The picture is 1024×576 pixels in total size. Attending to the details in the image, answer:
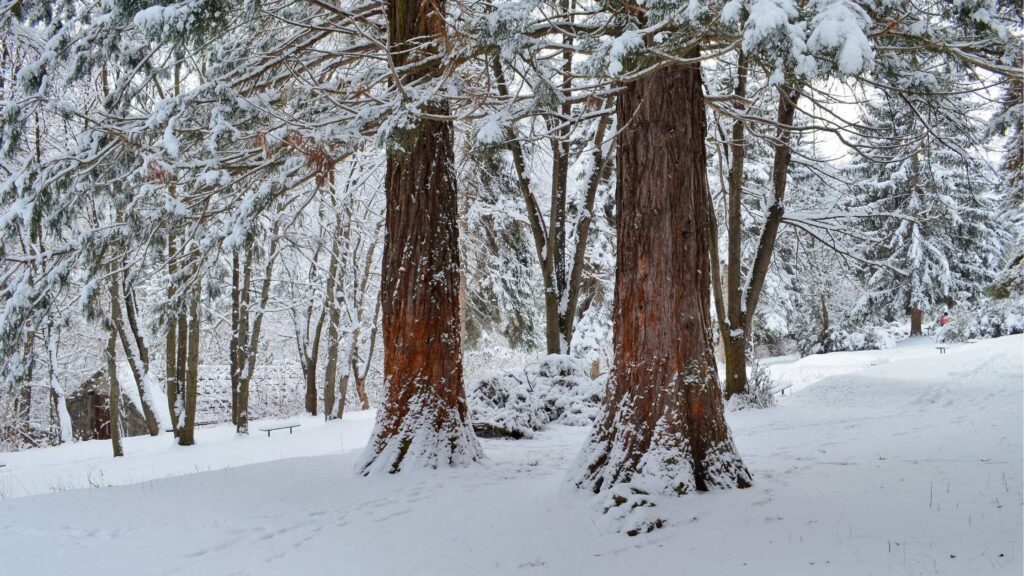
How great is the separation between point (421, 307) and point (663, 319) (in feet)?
7.68

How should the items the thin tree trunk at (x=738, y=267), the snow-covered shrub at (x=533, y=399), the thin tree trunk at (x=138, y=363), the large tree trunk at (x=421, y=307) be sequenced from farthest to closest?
1. the thin tree trunk at (x=138, y=363)
2. the thin tree trunk at (x=738, y=267)
3. the snow-covered shrub at (x=533, y=399)
4. the large tree trunk at (x=421, y=307)

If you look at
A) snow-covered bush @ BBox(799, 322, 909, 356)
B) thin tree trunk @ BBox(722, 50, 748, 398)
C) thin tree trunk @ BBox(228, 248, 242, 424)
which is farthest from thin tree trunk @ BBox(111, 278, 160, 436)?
snow-covered bush @ BBox(799, 322, 909, 356)

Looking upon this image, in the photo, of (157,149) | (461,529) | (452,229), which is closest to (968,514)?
(461,529)

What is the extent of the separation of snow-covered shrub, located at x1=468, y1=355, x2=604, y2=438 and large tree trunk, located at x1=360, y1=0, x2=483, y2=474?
81.9 inches

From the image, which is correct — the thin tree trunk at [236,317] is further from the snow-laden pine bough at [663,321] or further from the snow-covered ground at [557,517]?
the snow-laden pine bough at [663,321]

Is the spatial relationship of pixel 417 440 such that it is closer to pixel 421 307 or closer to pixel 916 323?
pixel 421 307

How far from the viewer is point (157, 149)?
5664 millimetres

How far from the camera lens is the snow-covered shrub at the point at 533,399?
25.9 ft

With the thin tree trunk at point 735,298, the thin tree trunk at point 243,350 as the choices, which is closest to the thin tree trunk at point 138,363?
the thin tree trunk at point 243,350

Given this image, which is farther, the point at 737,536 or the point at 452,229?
the point at 452,229

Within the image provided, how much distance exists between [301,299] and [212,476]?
9.47 m

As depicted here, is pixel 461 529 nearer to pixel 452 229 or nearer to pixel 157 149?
pixel 452 229

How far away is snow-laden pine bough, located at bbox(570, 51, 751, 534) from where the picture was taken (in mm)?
4211

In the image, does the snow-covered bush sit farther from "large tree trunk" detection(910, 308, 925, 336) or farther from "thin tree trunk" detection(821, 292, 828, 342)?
"large tree trunk" detection(910, 308, 925, 336)
